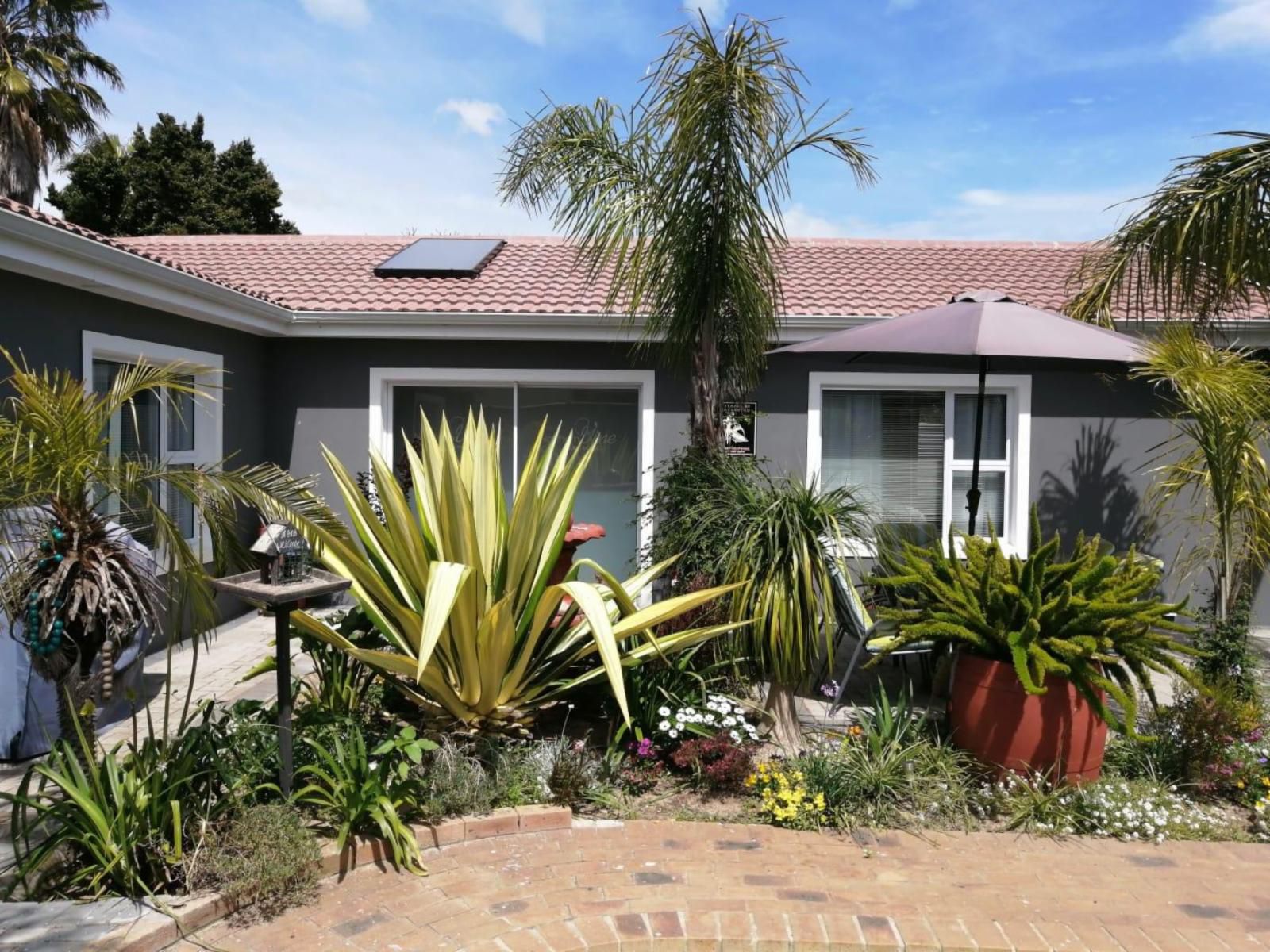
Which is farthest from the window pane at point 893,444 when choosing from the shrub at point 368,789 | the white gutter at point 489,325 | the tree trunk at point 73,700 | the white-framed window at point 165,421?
the tree trunk at point 73,700

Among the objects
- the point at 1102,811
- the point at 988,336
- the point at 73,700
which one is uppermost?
the point at 988,336

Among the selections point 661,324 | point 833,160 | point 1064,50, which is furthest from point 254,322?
point 1064,50

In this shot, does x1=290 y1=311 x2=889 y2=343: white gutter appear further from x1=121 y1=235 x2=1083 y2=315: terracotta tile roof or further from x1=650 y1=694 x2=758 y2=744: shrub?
x1=650 y1=694 x2=758 y2=744: shrub

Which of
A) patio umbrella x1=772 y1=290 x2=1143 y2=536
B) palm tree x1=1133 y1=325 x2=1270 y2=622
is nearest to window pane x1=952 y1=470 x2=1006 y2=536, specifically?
→ palm tree x1=1133 y1=325 x2=1270 y2=622

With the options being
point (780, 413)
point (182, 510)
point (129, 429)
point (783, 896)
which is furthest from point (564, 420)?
point (783, 896)

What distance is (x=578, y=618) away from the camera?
5.01 m

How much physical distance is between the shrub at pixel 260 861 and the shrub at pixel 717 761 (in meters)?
1.79

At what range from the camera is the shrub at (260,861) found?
3271 millimetres

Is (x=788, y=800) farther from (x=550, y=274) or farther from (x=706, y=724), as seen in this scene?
(x=550, y=274)

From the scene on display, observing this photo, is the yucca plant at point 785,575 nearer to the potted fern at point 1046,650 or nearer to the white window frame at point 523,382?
the potted fern at point 1046,650

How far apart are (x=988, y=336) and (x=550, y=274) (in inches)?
236

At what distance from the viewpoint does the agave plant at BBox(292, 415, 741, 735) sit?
4.23 meters

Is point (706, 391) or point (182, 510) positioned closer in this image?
point (706, 391)

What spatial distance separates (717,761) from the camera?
440 centimetres
